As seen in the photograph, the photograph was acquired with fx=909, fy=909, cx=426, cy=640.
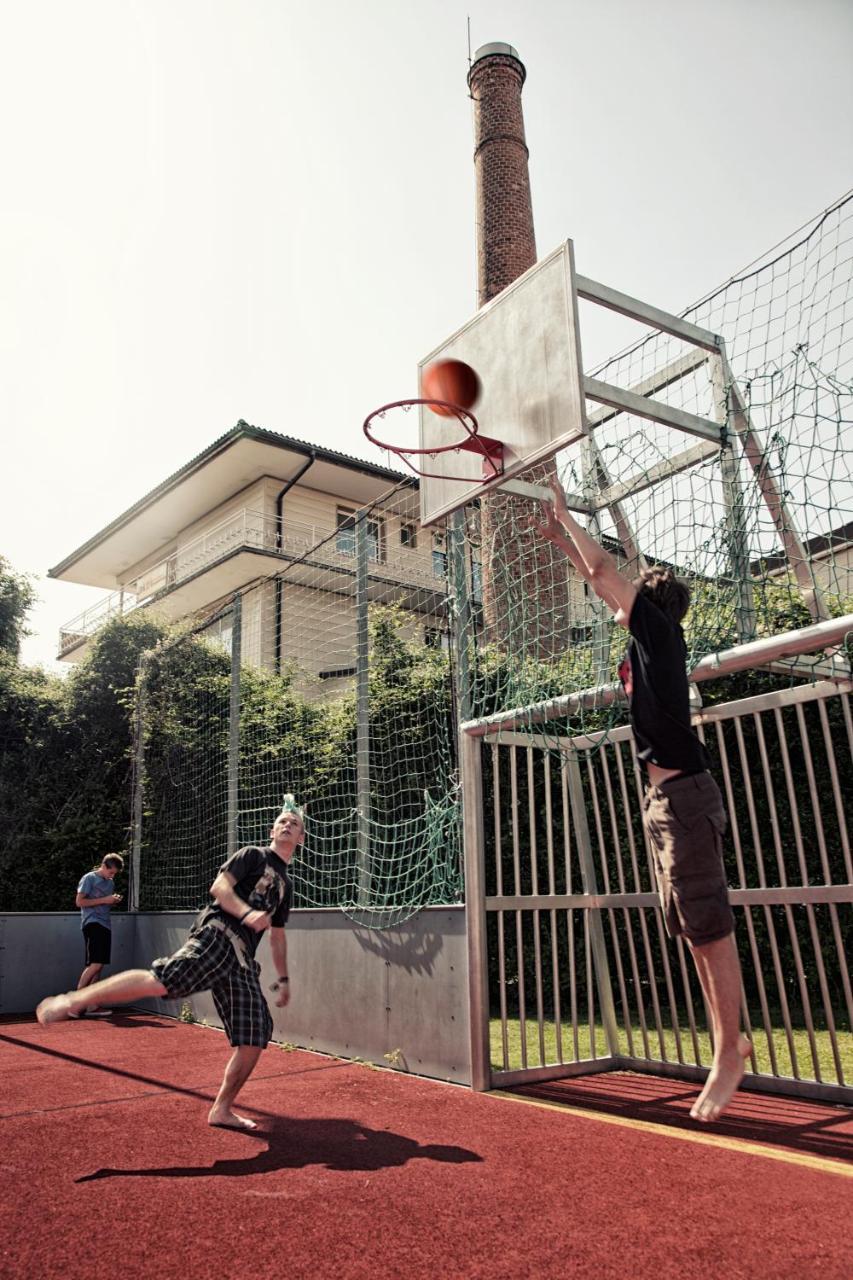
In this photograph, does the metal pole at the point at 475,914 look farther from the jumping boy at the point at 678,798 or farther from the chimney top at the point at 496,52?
the chimney top at the point at 496,52

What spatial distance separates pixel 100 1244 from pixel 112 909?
10.5m

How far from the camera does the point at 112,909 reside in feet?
43.0

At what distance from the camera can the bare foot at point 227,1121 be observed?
198 inches

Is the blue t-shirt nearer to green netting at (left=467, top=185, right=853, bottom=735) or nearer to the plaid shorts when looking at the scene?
the plaid shorts

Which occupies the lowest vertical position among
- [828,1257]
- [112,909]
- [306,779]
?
[828,1257]

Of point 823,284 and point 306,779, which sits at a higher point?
point 823,284

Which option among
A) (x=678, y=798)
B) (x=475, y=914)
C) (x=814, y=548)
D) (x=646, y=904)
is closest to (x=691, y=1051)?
(x=646, y=904)

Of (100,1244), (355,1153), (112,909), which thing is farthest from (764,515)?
(112,909)

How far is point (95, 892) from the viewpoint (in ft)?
36.0

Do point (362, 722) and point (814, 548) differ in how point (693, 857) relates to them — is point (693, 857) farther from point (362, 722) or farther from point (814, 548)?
point (362, 722)

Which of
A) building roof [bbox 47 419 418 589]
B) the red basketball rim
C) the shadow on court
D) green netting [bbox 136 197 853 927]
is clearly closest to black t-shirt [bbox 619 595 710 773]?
green netting [bbox 136 197 853 927]

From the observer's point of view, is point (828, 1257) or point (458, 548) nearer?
point (828, 1257)

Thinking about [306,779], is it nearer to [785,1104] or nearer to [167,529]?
[785,1104]

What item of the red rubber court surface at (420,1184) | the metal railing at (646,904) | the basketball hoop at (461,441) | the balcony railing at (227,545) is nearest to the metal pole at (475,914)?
the metal railing at (646,904)
